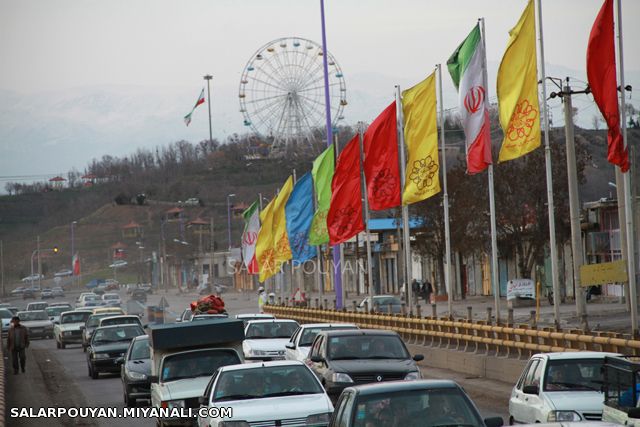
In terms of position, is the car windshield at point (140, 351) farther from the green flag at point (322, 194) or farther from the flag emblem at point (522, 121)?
the green flag at point (322, 194)

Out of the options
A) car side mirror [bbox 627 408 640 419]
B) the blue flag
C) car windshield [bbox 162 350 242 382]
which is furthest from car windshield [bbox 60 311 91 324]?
car side mirror [bbox 627 408 640 419]

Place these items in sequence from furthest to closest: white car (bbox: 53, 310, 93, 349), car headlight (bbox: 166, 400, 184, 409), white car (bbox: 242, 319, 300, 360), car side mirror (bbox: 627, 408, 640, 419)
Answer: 1. white car (bbox: 53, 310, 93, 349)
2. white car (bbox: 242, 319, 300, 360)
3. car headlight (bbox: 166, 400, 184, 409)
4. car side mirror (bbox: 627, 408, 640, 419)

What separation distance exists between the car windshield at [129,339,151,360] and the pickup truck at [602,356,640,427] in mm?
15940

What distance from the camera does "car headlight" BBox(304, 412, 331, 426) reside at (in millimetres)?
15047

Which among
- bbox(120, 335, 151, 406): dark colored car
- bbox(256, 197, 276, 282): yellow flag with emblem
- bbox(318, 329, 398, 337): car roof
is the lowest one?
bbox(120, 335, 151, 406): dark colored car

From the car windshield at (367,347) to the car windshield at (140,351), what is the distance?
6.07 metres

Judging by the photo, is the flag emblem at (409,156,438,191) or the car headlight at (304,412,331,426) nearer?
the car headlight at (304,412,331,426)

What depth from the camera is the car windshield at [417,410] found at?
434 inches

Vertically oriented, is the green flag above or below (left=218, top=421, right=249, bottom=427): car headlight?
above

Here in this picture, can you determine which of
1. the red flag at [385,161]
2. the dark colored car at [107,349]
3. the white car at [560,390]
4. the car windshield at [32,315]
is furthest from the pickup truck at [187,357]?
the car windshield at [32,315]

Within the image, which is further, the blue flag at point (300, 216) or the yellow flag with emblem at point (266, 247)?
the yellow flag with emblem at point (266, 247)

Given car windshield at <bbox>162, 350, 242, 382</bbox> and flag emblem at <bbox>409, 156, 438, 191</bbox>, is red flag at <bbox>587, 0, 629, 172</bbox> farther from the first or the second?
flag emblem at <bbox>409, 156, 438, 191</bbox>

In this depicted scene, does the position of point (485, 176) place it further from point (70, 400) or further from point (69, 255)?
point (69, 255)

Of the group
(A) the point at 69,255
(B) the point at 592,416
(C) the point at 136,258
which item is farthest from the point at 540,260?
(A) the point at 69,255
